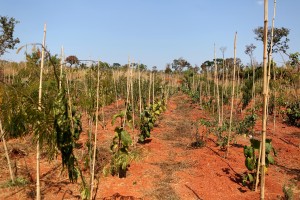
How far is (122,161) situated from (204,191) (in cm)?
162

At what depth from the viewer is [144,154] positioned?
23.1 ft

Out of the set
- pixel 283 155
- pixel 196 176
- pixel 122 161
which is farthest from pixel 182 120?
pixel 122 161

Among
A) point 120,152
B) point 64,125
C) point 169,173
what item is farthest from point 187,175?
point 64,125

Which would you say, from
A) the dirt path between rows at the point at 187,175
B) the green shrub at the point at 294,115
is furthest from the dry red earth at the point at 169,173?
the green shrub at the point at 294,115

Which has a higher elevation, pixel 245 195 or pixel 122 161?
pixel 122 161

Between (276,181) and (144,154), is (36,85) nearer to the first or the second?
(144,154)

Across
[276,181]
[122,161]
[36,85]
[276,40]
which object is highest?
[276,40]

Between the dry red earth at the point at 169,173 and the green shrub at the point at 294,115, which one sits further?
the green shrub at the point at 294,115

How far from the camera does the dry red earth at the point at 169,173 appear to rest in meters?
4.99

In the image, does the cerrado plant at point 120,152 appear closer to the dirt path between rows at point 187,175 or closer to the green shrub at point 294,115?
the dirt path between rows at point 187,175

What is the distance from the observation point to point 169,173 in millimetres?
6070

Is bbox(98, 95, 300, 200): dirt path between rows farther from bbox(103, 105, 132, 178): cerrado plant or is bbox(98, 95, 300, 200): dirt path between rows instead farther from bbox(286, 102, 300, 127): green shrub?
bbox(286, 102, 300, 127): green shrub

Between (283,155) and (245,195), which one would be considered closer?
(245,195)

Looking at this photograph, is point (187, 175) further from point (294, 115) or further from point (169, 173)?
point (294, 115)
